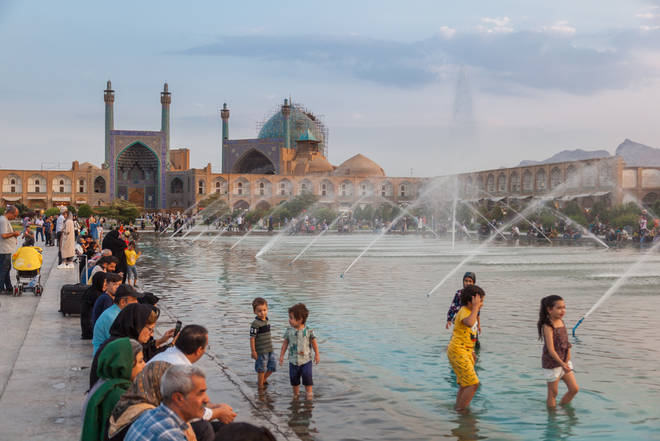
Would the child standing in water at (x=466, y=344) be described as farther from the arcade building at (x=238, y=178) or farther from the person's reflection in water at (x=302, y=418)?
the arcade building at (x=238, y=178)

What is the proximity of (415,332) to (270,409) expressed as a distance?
3.59 meters

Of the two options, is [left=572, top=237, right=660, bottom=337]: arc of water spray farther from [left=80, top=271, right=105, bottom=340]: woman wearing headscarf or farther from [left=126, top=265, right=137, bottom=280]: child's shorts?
[left=126, top=265, right=137, bottom=280]: child's shorts

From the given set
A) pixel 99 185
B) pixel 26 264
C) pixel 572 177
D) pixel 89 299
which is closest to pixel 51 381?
pixel 89 299

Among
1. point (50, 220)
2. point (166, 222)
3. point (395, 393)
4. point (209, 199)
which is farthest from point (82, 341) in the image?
Result: point (209, 199)

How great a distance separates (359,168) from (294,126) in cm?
1182

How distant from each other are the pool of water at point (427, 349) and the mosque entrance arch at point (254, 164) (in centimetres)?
7224

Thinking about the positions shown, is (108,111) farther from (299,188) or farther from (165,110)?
(299,188)

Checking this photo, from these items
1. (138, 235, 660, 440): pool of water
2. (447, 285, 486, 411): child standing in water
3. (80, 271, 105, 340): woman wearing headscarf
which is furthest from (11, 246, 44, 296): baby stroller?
(447, 285, 486, 411): child standing in water

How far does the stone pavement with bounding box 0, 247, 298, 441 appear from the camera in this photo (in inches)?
193

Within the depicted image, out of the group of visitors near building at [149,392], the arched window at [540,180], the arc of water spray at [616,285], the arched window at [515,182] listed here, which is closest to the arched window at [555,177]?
the arched window at [540,180]

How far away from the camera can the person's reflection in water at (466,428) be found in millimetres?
5075

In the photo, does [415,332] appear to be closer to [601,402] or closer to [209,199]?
[601,402]

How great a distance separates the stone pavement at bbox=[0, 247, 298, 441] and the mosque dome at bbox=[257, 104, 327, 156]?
84.5 metres

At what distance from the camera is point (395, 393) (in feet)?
20.4
